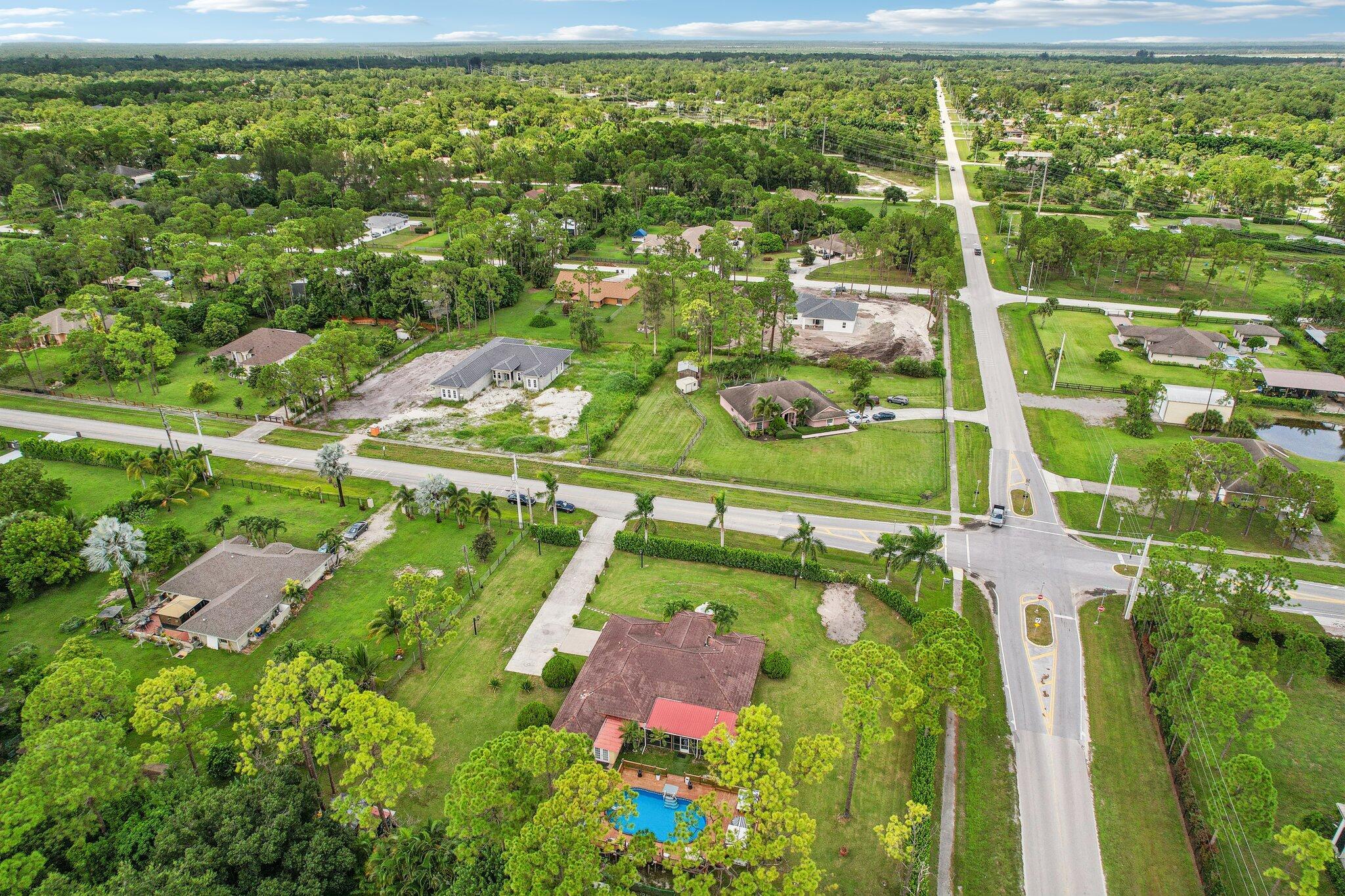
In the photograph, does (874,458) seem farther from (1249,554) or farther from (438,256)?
(438,256)

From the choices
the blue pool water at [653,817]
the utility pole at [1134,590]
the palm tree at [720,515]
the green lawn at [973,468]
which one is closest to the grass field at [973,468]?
the green lawn at [973,468]

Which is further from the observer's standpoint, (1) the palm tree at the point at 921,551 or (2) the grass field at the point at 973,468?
(2) the grass field at the point at 973,468

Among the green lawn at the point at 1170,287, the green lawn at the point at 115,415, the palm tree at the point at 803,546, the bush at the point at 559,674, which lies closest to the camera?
the bush at the point at 559,674

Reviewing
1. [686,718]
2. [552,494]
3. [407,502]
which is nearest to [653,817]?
[686,718]

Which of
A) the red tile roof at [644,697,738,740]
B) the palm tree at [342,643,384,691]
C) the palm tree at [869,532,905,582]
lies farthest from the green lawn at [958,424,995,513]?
the palm tree at [342,643,384,691]

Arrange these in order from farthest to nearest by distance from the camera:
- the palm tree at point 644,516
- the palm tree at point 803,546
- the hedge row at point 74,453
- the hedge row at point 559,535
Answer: the hedge row at point 74,453 < the hedge row at point 559,535 < the palm tree at point 644,516 < the palm tree at point 803,546

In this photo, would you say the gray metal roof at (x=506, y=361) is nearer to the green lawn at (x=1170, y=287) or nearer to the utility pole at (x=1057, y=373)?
the utility pole at (x=1057, y=373)

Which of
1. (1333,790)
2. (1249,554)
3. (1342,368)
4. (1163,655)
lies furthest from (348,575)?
(1342,368)
